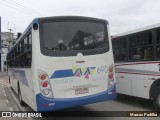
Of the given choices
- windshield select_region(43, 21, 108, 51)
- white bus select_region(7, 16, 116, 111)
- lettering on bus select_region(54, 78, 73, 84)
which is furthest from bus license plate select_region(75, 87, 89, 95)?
windshield select_region(43, 21, 108, 51)

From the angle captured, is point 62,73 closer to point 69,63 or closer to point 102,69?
point 69,63

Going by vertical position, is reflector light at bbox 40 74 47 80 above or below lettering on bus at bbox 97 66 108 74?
below

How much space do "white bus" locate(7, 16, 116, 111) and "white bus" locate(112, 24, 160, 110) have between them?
1.69m

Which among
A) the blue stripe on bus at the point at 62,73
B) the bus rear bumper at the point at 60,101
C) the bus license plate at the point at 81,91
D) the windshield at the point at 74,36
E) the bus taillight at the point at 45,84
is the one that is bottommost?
the bus rear bumper at the point at 60,101

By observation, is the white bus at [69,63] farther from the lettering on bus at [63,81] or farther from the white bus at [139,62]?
the white bus at [139,62]

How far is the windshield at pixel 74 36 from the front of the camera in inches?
287

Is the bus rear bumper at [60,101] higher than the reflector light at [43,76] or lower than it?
lower

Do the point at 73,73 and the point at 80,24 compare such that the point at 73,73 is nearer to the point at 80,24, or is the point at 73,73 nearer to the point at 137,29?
the point at 80,24

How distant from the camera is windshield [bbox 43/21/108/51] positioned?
287 inches

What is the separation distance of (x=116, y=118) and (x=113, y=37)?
4721mm

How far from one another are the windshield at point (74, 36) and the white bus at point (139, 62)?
182 cm

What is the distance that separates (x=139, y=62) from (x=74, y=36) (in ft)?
10.2

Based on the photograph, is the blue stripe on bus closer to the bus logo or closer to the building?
the bus logo

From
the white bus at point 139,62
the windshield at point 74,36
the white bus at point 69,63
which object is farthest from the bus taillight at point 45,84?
the white bus at point 139,62
